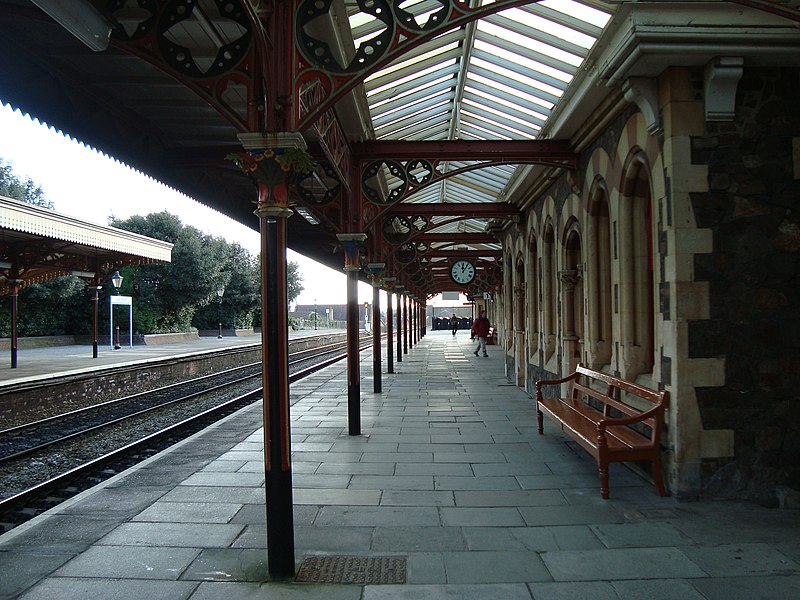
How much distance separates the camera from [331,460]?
6.02 m

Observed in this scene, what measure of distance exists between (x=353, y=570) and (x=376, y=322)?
8253 mm

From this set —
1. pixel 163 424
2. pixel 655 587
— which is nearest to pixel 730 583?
pixel 655 587

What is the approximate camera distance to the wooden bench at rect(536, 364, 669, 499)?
4652 millimetres

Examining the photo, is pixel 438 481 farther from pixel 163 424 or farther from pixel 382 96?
pixel 163 424

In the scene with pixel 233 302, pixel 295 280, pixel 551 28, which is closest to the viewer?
pixel 551 28

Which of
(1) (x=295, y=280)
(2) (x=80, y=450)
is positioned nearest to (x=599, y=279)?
(2) (x=80, y=450)

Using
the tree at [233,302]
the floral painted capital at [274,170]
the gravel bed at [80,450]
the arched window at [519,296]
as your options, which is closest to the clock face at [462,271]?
the arched window at [519,296]

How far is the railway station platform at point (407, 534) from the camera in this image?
3240mm

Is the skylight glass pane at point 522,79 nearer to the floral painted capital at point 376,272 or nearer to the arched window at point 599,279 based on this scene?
the arched window at point 599,279

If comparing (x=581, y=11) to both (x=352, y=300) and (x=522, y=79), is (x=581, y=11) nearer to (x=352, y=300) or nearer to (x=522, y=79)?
(x=522, y=79)

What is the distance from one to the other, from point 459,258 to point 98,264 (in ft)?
40.9

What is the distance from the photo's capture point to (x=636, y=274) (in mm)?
5953

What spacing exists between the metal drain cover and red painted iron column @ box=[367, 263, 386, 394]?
24.6 ft

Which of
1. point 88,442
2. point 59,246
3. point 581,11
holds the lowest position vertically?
point 88,442
